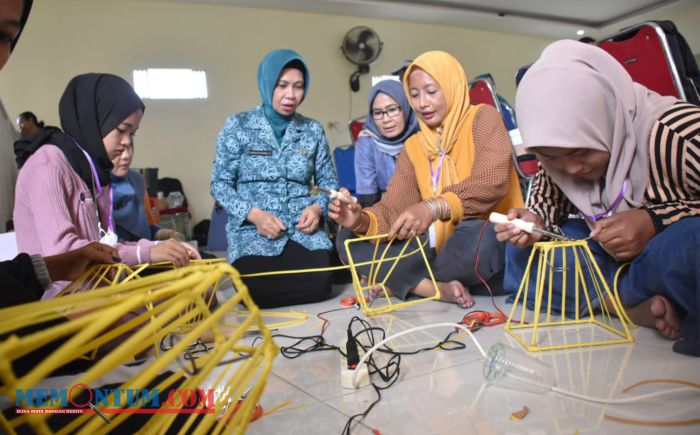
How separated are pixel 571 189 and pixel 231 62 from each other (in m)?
4.41

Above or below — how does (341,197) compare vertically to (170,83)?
below

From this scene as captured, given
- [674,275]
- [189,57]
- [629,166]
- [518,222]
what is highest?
[189,57]

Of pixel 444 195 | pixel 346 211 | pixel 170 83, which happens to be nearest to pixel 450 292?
pixel 444 195

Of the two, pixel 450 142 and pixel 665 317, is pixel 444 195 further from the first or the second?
pixel 665 317

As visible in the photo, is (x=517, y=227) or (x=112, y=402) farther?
(x=517, y=227)

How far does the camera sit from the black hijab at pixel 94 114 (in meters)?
1.50

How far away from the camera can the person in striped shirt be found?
97 centimetres

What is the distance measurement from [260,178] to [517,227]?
123 centimetres

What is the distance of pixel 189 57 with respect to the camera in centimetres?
478

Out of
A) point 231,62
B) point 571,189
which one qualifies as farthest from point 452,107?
point 231,62

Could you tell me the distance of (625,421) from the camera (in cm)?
72

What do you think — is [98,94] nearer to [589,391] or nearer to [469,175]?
[469,175]

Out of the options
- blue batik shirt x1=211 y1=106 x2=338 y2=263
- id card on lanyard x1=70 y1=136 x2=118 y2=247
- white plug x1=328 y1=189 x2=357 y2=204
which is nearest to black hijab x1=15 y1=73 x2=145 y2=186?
id card on lanyard x1=70 y1=136 x2=118 y2=247

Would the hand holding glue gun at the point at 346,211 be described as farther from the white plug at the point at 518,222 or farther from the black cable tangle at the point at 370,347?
the white plug at the point at 518,222
